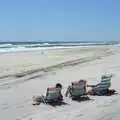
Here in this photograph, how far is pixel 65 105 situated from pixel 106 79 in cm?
352

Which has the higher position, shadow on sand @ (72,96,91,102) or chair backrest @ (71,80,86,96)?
chair backrest @ (71,80,86,96)

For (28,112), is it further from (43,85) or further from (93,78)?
(93,78)

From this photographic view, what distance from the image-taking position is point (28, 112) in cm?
1115

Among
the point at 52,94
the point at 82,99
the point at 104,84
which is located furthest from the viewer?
the point at 104,84

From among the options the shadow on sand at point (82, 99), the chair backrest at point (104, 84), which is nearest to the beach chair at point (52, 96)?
the shadow on sand at point (82, 99)

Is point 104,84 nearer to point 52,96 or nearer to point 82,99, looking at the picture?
point 82,99

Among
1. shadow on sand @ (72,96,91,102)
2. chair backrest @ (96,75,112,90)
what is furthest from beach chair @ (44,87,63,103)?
chair backrest @ (96,75,112,90)

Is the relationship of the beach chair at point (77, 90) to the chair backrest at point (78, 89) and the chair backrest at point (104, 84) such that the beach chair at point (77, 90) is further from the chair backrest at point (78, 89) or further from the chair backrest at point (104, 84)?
the chair backrest at point (104, 84)

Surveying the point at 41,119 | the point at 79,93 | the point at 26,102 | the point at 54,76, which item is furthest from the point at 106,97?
the point at 54,76

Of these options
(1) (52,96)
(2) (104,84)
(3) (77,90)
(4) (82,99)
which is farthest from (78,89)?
(2) (104,84)

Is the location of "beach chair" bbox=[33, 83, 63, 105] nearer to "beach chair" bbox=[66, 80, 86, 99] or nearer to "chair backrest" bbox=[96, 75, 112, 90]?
"beach chair" bbox=[66, 80, 86, 99]

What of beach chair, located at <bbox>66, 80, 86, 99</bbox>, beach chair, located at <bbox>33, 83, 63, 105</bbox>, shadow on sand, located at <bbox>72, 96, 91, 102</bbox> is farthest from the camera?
beach chair, located at <bbox>66, 80, 86, 99</bbox>

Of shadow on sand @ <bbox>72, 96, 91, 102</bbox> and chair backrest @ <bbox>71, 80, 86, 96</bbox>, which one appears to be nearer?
shadow on sand @ <bbox>72, 96, 91, 102</bbox>

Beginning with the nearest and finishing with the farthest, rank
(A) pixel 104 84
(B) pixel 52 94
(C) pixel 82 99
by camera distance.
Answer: (B) pixel 52 94
(C) pixel 82 99
(A) pixel 104 84
